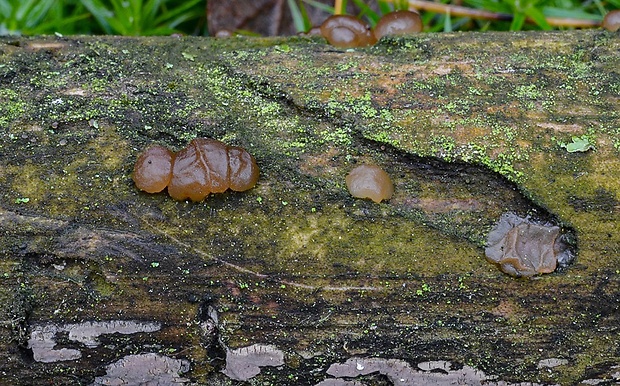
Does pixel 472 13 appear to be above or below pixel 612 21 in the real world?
above

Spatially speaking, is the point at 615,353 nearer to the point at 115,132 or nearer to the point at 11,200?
the point at 115,132

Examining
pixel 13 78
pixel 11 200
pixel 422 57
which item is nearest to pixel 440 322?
pixel 422 57

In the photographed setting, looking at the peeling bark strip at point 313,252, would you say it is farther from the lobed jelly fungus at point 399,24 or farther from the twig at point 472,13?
the twig at point 472,13

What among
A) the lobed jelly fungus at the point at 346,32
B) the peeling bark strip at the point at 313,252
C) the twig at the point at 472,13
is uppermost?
the twig at the point at 472,13

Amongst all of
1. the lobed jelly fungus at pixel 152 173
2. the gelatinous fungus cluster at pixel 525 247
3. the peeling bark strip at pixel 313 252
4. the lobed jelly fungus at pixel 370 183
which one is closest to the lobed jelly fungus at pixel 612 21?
the peeling bark strip at pixel 313 252

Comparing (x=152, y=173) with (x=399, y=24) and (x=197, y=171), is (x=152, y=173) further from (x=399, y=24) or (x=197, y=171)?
(x=399, y=24)

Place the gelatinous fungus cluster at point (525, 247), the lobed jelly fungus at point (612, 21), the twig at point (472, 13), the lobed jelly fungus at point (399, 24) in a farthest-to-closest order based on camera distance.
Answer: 1. the twig at point (472, 13)
2. the lobed jelly fungus at point (399, 24)
3. the lobed jelly fungus at point (612, 21)
4. the gelatinous fungus cluster at point (525, 247)

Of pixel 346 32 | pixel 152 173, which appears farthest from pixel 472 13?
pixel 152 173
